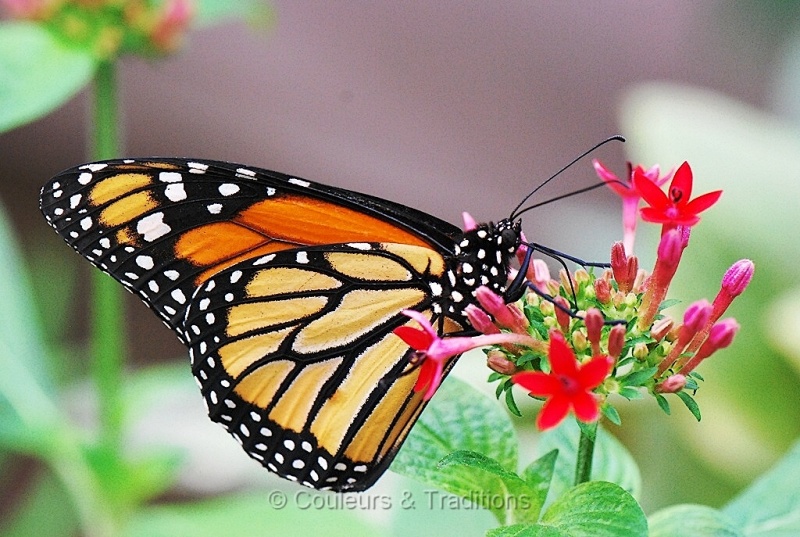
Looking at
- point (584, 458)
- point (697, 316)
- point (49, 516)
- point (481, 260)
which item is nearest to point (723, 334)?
point (697, 316)

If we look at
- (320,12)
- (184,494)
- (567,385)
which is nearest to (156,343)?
(184,494)

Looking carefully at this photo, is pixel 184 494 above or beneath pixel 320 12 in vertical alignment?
beneath

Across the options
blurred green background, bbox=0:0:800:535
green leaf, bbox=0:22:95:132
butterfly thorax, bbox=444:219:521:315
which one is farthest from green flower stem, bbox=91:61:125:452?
blurred green background, bbox=0:0:800:535

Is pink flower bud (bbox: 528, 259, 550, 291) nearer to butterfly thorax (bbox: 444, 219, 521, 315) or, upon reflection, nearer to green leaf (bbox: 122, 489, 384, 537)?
butterfly thorax (bbox: 444, 219, 521, 315)

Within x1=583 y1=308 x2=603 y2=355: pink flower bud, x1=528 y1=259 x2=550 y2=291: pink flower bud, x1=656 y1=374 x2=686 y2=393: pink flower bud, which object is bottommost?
x1=656 y1=374 x2=686 y2=393: pink flower bud

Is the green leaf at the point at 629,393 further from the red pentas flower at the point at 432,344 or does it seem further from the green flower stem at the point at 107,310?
the green flower stem at the point at 107,310

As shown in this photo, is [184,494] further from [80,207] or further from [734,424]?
[80,207]

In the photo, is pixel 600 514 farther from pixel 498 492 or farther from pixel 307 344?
pixel 307 344
